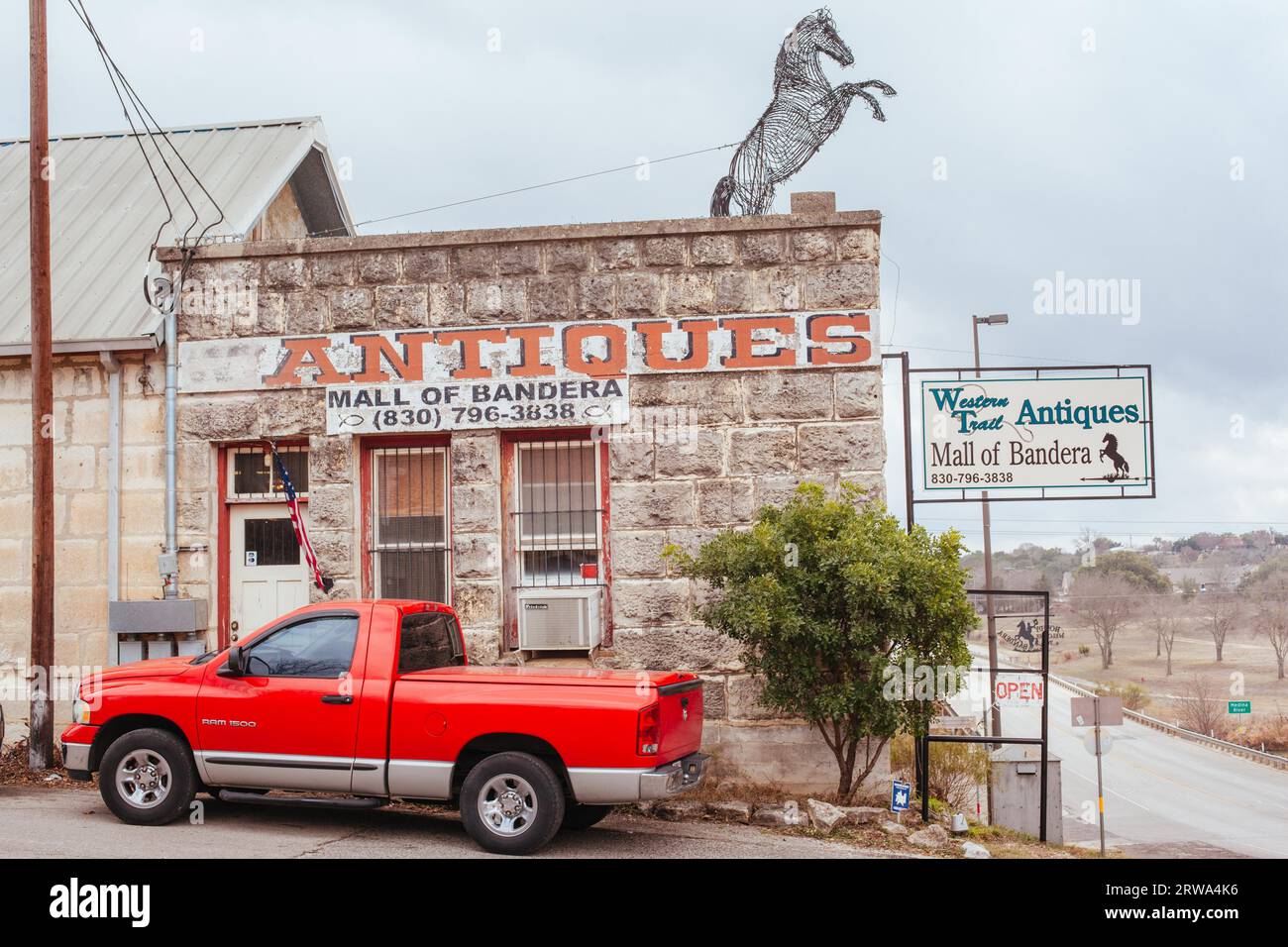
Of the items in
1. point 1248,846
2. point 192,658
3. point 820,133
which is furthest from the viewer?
point 1248,846

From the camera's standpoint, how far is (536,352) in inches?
455

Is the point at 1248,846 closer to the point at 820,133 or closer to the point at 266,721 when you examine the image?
the point at 820,133

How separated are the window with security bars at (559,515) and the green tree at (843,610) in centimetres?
165

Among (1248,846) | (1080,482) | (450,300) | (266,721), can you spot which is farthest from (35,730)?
(1248,846)

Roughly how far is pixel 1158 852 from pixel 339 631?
2128 centimetres

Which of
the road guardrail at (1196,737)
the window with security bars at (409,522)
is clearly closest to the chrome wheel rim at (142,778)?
the window with security bars at (409,522)

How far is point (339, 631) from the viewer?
8.70 meters

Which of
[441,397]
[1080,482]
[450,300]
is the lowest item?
[1080,482]

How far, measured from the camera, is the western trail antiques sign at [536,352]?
443 inches

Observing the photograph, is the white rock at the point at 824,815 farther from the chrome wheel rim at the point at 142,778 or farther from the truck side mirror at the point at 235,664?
the chrome wheel rim at the point at 142,778

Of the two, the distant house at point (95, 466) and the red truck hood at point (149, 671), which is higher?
the distant house at point (95, 466)

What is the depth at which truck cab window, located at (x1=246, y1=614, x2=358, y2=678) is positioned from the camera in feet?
28.3

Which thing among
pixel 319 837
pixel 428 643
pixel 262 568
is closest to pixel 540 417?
pixel 428 643

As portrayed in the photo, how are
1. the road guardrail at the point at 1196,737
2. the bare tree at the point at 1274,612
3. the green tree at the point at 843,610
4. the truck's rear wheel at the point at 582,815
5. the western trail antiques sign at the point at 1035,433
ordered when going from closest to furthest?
the truck's rear wheel at the point at 582,815 < the green tree at the point at 843,610 < the western trail antiques sign at the point at 1035,433 < the road guardrail at the point at 1196,737 < the bare tree at the point at 1274,612
